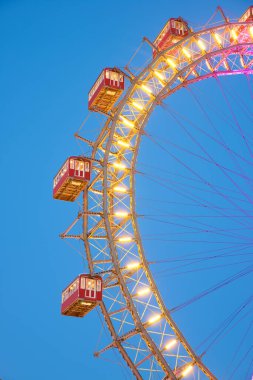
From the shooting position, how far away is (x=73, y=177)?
28.1m

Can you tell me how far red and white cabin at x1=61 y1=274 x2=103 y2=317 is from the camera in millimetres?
26064

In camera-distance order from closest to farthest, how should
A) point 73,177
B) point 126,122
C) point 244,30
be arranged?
point 73,177, point 126,122, point 244,30

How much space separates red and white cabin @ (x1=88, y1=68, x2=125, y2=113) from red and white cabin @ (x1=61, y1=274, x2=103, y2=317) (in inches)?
339

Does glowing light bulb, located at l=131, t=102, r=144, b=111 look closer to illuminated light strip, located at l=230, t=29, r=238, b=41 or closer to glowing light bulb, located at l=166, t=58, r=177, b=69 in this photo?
glowing light bulb, located at l=166, t=58, r=177, b=69

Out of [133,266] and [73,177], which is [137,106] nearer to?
[73,177]

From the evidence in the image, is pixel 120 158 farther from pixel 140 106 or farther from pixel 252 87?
pixel 252 87

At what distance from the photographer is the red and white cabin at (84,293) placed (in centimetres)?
2606

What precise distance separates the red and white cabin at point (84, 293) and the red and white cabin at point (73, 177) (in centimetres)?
454

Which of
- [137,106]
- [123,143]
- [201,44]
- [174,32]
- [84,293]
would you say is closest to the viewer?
[84,293]

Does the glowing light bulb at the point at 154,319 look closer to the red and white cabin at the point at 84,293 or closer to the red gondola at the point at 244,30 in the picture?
the red and white cabin at the point at 84,293

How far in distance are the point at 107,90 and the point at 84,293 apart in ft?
33.1

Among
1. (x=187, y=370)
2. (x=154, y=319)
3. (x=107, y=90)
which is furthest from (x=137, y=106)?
(x=187, y=370)

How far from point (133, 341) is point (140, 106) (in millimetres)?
72818

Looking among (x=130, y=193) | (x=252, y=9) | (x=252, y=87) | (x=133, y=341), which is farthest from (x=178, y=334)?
(x=252, y=87)
